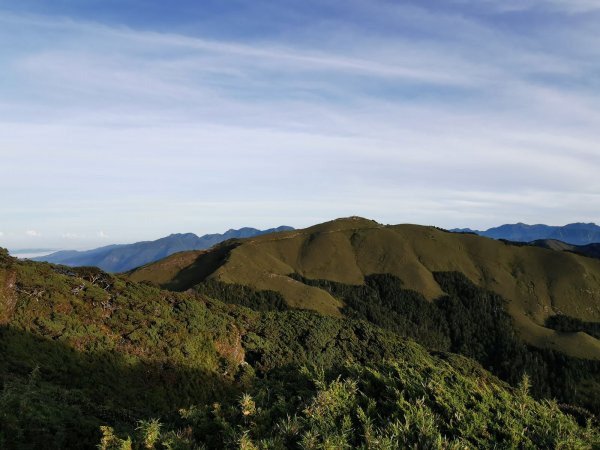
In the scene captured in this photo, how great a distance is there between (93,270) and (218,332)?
31.4m

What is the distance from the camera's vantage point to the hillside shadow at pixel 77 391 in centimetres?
2419

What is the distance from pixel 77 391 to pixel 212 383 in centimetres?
3054

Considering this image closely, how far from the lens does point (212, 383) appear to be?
69188 millimetres

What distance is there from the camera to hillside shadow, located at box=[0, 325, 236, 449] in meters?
24.2

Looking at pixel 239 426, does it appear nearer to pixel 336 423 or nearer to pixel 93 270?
pixel 336 423

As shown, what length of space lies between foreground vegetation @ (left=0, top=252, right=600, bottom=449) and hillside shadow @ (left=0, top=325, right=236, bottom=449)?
0.15 m

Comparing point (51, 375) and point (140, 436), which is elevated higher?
point (140, 436)

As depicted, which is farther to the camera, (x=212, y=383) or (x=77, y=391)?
(x=212, y=383)

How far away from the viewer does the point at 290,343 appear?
9956cm

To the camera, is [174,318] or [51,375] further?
[174,318]

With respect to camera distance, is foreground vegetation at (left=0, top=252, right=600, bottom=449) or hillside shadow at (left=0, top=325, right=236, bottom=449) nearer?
foreground vegetation at (left=0, top=252, right=600, bottom=449)

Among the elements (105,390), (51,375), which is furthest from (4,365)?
(105,390)

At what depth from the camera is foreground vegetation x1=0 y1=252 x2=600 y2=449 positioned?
54.3 ft

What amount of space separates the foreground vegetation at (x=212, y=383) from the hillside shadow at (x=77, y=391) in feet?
0.50
